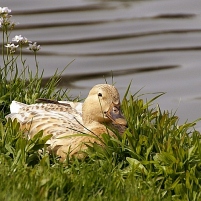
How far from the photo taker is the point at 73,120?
23.8 ft

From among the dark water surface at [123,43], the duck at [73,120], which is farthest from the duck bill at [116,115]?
the dark water surface at [123,43]

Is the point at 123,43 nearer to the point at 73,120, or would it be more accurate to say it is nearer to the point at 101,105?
the point at 73,120

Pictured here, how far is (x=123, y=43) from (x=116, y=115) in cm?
724

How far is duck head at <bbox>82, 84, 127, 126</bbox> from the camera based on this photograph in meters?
6.86

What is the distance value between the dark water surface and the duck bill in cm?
376

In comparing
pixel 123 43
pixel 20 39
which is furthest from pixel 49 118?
pixel 123 43

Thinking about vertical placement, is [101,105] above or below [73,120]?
above

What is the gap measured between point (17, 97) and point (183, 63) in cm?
550

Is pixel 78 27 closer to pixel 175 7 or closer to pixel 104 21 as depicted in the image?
pixel 104 21

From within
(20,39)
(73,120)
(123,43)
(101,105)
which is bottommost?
(73,120)

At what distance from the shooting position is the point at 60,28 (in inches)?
574

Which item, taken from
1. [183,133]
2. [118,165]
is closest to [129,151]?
[118,165]

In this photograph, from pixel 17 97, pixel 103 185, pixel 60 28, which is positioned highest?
pixel 60 28

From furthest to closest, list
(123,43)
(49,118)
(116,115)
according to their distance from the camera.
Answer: (123,43) → (49,118) → (116,115)
